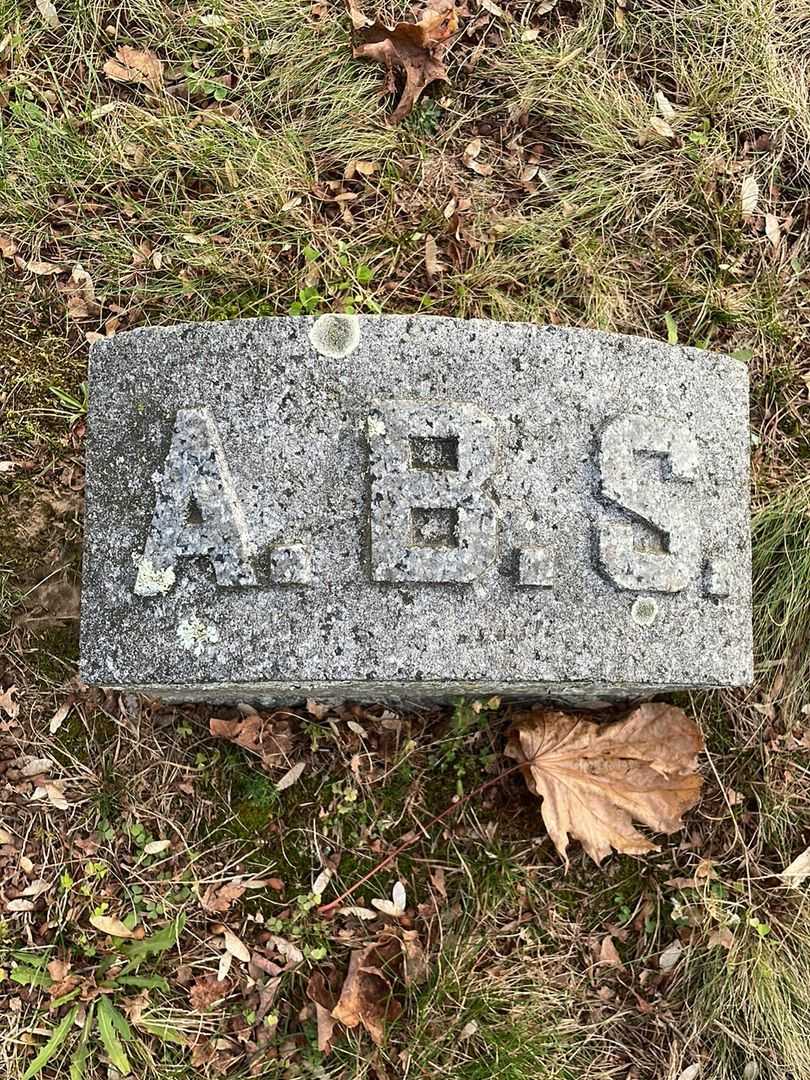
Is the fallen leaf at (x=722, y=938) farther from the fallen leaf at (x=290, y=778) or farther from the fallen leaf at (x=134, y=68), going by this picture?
the fallen leaf at (x=134, y=68)

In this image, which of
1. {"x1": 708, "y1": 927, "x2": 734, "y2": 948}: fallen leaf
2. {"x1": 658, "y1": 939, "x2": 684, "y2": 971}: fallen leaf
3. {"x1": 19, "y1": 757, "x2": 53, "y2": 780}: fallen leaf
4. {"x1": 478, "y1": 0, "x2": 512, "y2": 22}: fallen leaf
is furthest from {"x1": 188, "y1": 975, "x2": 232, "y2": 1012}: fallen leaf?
{"x1": 478, "y1": 0, "x2": 512, "y2": 22}: fallen leaf

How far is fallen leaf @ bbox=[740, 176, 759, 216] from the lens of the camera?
2.85 meters

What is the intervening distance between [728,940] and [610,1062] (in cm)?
45

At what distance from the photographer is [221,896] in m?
2.44

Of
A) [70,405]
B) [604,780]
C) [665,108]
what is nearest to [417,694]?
[604,780]

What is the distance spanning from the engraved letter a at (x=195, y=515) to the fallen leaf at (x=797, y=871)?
1759 mm

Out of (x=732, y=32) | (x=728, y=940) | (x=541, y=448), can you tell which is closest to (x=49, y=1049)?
(x=728, y=940)

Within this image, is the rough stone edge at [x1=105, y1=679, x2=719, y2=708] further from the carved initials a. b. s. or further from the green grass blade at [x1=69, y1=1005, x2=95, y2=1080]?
the green grass blade at [x1=69, y1=1005, x2=95, y2=1080]

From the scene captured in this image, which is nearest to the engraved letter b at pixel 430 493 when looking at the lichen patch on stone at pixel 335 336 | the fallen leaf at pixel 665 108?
the lichen patch on stone at pixel 335 336

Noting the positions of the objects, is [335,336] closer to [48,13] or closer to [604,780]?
[604,780]

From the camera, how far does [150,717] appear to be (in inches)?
99.6

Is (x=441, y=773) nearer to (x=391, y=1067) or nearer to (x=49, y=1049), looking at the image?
(x=391, y=1067)

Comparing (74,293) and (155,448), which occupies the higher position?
(74,293)

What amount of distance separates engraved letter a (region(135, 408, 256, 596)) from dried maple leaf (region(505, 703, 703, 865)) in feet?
3.36
